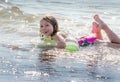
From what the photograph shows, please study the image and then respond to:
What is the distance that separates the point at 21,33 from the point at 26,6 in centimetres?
517

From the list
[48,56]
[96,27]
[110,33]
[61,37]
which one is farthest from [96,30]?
[48,56]

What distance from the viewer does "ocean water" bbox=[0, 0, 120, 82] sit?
5492 mm

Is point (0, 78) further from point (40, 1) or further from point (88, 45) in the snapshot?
point (40, 1)

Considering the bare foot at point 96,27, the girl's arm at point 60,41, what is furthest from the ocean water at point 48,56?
the bare foot at point 96,27

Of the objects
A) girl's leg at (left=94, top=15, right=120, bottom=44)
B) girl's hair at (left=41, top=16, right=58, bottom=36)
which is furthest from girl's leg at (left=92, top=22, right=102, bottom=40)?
girl's hair at (left=41, top=16, right=58, bottom=36)

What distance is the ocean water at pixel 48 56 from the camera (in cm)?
→ 549

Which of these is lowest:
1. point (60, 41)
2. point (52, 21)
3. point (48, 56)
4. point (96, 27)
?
point (48, 56)

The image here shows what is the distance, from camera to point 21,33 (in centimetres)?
928

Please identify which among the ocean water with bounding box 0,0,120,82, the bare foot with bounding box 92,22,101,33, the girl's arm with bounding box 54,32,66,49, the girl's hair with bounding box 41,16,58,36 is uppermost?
the girl's hair with bounding box 41,16,58,36

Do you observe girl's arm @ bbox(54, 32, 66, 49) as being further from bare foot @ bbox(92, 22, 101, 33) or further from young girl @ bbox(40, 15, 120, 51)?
bare foot @ bbox(92, 22, 101, 33)

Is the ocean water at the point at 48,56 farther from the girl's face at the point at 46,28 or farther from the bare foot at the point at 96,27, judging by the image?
the bare foot at the point at 96,27

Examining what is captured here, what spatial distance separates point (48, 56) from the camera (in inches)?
270

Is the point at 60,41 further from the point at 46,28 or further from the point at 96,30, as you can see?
the point at 96,30

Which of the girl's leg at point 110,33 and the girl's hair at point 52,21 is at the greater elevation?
the girl's hair at point 52,21
